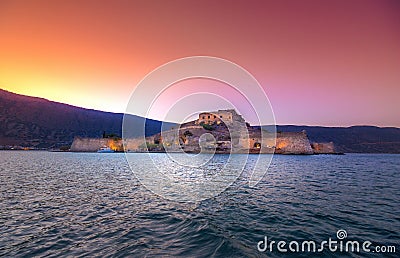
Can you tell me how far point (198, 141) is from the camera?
12719cm

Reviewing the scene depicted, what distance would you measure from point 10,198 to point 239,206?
17.4 metres

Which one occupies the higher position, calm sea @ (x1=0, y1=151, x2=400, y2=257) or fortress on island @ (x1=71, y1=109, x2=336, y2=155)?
fortress on island @ (x1=71, y1=109, x2=336, y2=155)

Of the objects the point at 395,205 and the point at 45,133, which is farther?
the point at 45,133

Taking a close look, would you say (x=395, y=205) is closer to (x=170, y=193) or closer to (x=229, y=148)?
(x=170, y=193)

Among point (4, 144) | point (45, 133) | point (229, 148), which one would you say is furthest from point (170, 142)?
point (4, 144)

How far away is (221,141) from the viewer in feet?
423

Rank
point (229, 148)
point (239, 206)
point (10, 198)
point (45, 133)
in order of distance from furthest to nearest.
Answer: point (45, 133) < point (229, 148) < point (10, 198) < point (239, 206)

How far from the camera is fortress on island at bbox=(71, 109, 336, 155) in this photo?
11550 cm

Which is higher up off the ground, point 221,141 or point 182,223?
point 221,141

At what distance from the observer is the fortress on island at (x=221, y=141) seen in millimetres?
115500

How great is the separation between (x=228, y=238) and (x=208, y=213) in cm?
414

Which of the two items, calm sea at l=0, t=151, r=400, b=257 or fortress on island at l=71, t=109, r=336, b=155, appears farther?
fortress on island at l=71, t=109, r=336, b=155

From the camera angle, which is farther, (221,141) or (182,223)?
(221,141)

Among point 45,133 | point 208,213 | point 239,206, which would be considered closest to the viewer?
point 208,213
